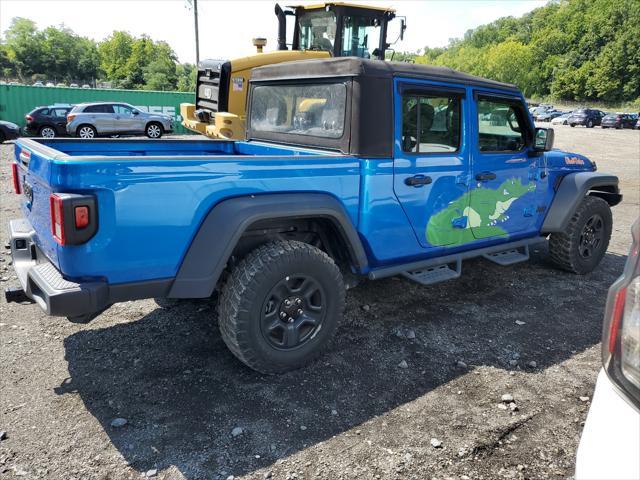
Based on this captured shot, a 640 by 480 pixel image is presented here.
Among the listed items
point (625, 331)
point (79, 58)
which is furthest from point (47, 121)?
point (79, 58)

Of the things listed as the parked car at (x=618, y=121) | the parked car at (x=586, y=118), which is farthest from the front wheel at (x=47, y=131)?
the parked car at (x=618, y=121)

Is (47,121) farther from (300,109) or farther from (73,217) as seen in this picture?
(73,217)

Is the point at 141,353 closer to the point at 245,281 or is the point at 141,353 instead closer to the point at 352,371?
the point at 245,281

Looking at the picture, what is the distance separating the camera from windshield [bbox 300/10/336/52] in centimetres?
900

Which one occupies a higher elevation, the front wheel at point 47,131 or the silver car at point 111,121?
the silver car at point 111,121

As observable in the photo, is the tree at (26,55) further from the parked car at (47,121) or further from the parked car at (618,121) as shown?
the parked car at (618,121)

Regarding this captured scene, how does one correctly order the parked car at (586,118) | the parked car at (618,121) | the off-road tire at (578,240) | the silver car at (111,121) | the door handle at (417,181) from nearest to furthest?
1. the door handle at (417,181)
2. the off-road tire at (578,240)
3. the silver car at (111,121)
4. the parked car at (618,121)
5. the parked car at (586,118)

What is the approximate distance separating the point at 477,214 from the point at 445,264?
0.52 meters

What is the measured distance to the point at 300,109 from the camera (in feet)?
13.5

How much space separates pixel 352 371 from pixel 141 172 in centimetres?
189

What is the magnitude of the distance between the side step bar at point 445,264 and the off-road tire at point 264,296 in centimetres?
58

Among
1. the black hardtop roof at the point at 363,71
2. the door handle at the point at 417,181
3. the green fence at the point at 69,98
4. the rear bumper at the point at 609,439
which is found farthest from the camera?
the green fence at the point at 69,98

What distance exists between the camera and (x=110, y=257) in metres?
2.58

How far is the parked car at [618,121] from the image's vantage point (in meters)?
40.4
